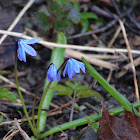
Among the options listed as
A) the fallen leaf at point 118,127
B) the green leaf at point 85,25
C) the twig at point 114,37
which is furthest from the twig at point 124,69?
A: the fallen leaf at point 118,127

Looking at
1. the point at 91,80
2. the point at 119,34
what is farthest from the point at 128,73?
the point at 119,34

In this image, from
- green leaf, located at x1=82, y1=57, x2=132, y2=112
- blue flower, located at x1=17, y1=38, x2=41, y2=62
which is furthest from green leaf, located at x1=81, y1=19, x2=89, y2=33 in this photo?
blue flower, located at x1=17, y1=38, x2=41, y2=62

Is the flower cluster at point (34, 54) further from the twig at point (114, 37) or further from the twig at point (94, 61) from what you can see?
the twig at point (114, 37)

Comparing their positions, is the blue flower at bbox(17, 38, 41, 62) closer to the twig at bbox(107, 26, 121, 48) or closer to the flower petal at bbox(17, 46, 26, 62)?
the flower petal at bbox(17, 46, 26, 62)

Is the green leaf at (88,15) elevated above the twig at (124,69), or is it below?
above

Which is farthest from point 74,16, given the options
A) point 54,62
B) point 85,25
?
point 54,62

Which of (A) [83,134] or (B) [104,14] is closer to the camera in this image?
(A) [83,134]

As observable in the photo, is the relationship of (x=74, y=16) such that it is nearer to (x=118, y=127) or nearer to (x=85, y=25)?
(x=85, y=25)

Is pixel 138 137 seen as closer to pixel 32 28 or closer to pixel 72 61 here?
pixel 72 61
